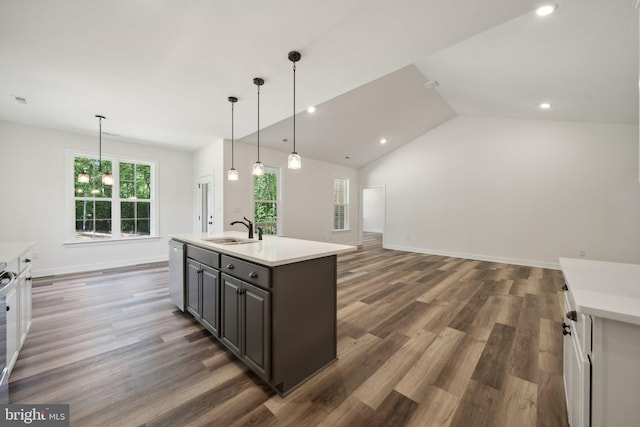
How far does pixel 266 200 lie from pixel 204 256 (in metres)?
3.51

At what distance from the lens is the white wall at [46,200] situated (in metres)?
4.12

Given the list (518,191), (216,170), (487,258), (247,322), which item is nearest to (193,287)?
(247,322)

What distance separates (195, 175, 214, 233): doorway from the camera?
18.3 ft

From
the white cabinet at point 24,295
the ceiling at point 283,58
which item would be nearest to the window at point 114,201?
the ceiling at point 283,58

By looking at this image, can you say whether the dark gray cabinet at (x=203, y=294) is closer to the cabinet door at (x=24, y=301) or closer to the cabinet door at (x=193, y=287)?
the cabinet door at (x=193, y=287)

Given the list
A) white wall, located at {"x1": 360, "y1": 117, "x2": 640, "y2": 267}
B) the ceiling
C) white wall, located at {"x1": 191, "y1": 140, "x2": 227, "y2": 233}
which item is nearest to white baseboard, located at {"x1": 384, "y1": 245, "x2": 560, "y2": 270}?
white wall, located at {"x1": 360, "y1": 117, "x2": 640, "y2": 267}

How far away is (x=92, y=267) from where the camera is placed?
4.87 m

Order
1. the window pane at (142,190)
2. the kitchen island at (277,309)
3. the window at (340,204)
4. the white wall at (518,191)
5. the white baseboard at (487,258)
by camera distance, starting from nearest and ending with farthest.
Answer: the kitchen island at (277,309)
the white wall at (518,191)
the white baseboard at (487,258)
the window pane at (142,190)
the window at (340,204)

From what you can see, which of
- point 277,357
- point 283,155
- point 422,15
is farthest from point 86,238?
point 422,15

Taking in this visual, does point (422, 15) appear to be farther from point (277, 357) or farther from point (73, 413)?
→ point (73, 413)

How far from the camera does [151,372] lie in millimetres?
1917

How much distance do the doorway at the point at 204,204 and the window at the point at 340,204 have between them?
3.55m

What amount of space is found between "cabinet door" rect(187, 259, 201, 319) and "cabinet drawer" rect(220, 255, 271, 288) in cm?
60

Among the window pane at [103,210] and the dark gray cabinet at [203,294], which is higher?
the window pane at [103,210]
